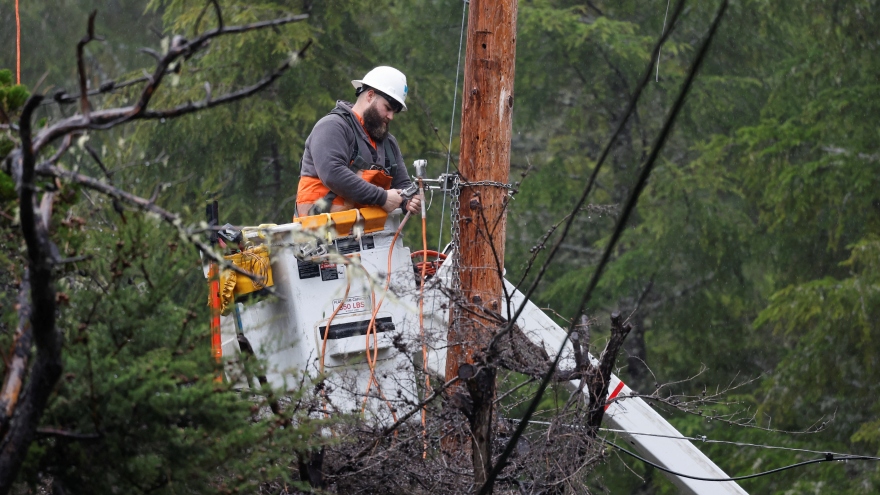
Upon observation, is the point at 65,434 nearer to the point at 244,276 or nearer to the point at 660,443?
the point at 244,276

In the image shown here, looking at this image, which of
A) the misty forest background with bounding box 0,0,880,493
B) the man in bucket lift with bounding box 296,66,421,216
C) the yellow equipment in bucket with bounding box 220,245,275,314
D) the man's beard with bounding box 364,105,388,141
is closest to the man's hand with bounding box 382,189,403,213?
the man in bucket lift with bounding box 296,66,421,216

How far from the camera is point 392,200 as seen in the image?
6984 mm

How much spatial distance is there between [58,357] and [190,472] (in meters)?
0.83

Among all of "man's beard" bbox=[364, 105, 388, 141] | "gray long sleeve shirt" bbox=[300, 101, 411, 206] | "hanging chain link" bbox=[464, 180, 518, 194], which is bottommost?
"hanging chain link" bbox=[464, 180, 518, 194]

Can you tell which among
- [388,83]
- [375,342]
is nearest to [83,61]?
[375,342]

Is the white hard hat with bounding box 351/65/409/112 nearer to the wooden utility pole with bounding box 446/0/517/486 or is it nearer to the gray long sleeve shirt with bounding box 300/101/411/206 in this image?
the gray long sleeve shirt with bounding box 300/101/411/206

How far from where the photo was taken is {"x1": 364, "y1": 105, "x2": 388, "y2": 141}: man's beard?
23.9 feet

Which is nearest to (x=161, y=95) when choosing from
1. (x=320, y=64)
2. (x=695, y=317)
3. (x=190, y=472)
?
(x=320, y=64)

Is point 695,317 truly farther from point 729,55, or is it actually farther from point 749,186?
point 729,55

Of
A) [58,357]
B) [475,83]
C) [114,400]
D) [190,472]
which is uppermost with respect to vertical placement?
[475,83]

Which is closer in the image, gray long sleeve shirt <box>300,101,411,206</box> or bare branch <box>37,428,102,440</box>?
bare branch <box>37,428,102,440</box>

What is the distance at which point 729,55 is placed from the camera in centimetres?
1742

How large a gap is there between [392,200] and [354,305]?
2.16 feet

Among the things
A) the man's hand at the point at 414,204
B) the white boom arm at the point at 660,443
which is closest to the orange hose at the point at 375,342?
the man's hand at the point at 414,204
